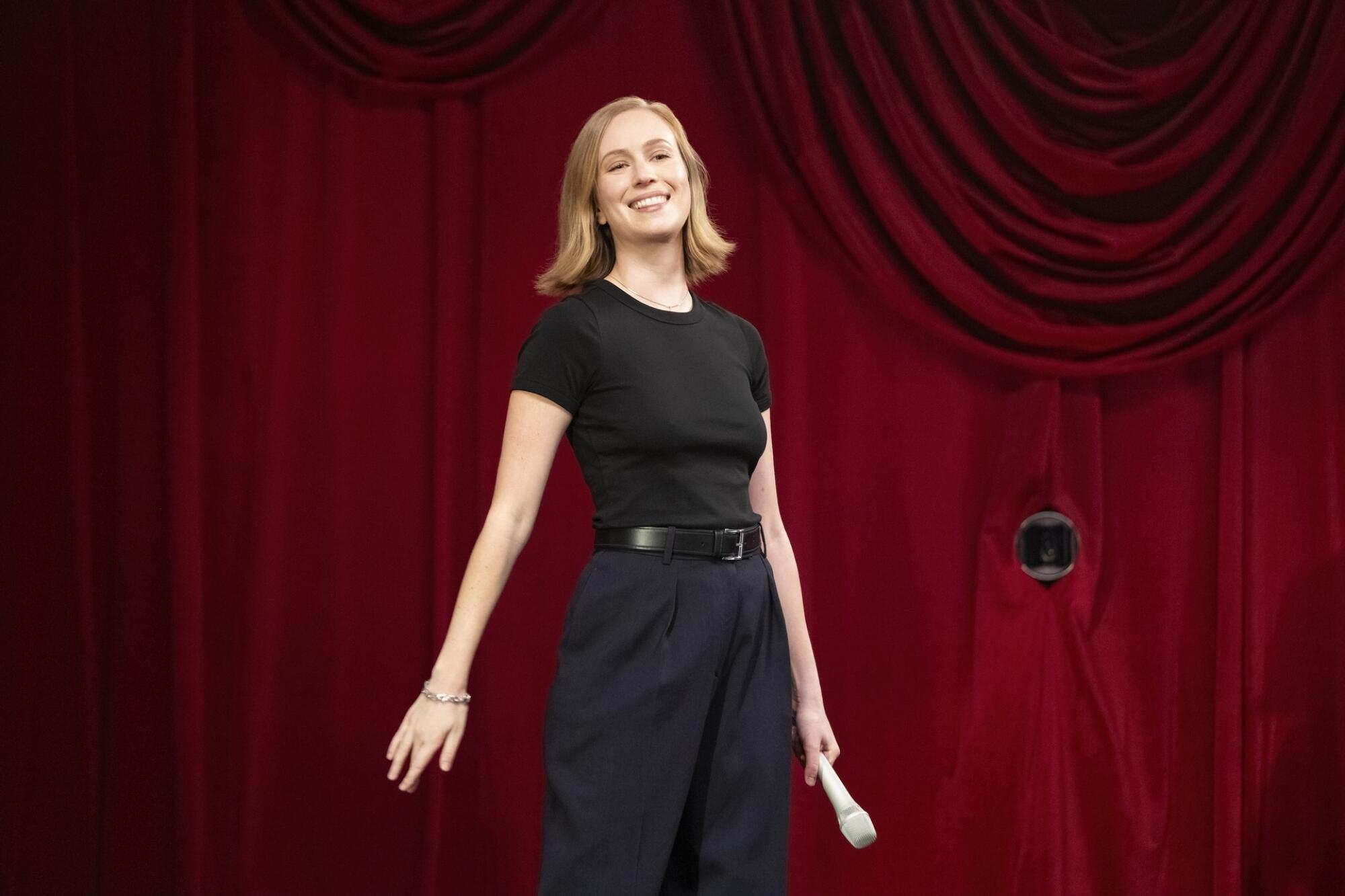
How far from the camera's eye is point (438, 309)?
2730 mm

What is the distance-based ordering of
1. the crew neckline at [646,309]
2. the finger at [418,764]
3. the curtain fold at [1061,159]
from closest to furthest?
1. the finger at [418,764]
2. the crew neckline at [646,309]
3. the curtain fold at [1061,159]

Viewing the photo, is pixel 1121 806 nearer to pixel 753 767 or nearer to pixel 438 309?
pixel 753 767

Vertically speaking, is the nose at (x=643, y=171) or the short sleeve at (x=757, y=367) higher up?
the nose at (x=643, y=171)

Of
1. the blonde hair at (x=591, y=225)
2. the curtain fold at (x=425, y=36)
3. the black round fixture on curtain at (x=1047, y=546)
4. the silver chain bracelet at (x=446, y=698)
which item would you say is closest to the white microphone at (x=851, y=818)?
the silver chain bracelet at (x=446, y=698)

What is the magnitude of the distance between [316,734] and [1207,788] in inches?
79.8

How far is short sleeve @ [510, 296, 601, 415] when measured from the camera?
163cm

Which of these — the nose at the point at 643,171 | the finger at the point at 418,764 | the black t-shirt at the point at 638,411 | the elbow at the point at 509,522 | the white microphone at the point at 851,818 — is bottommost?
the white microphone at the point at 851,818

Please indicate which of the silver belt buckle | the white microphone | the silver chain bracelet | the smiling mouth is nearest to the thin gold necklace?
the smiling mouth

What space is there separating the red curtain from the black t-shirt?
41.5 inches

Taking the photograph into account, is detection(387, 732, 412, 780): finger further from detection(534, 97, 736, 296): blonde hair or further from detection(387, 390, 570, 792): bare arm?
detection(534, 97, 736, 296): blonde hair

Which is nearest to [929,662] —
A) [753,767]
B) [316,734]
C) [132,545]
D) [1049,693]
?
[1049,693]

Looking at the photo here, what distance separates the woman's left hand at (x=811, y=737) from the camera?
1820mm

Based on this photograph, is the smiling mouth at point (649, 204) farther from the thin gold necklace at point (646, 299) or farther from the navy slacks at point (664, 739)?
the navy slacks at point (664, 739)

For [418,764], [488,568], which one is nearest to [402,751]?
[418,764]
